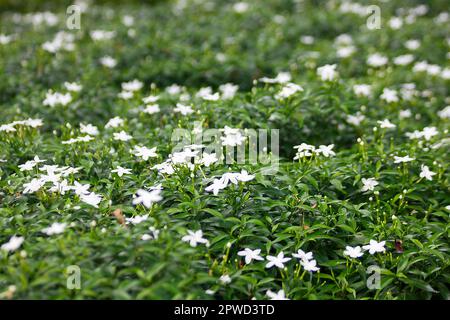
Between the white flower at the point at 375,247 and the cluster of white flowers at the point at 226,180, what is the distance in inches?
28.1

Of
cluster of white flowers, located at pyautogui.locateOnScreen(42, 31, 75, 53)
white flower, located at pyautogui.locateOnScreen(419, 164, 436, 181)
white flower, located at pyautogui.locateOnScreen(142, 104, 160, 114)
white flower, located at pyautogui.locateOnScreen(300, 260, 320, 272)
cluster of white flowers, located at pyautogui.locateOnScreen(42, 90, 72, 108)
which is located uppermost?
cluster of white flowers, located at pyautogui.locateOnScreen(42, 31, 75, 53)

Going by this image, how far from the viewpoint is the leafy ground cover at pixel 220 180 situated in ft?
7.91

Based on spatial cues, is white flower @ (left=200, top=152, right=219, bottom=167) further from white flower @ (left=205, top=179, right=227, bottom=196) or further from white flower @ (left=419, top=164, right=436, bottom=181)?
white flower @ (left=419, top=164, right=436, bottom=181)

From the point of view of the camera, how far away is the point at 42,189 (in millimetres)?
2895

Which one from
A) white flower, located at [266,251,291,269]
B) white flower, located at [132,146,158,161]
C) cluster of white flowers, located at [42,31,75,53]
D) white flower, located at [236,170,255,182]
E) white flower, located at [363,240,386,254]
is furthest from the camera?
cluster of white flowers, located at [42,31,75,53]

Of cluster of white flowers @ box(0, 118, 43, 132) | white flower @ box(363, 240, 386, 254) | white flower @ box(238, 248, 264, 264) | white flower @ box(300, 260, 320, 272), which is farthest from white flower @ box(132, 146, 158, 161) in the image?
white flower @ box(363, 240, 386, 254)

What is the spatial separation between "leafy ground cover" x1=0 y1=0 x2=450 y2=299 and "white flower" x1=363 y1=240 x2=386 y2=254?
16mm

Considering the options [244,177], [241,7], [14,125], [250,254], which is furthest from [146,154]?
[241,7]

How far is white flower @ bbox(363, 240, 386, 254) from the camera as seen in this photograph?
2.71 meters

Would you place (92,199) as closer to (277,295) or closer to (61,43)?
(277,295)

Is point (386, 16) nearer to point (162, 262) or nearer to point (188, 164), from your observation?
point (188, 164)

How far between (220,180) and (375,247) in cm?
89
